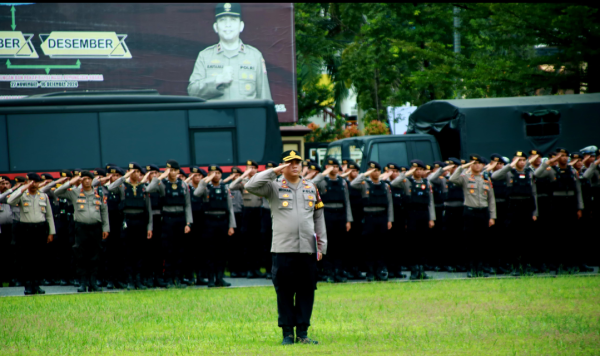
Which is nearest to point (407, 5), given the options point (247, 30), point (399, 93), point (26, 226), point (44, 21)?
point (399, 93)

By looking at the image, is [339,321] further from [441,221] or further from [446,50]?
[446,50]

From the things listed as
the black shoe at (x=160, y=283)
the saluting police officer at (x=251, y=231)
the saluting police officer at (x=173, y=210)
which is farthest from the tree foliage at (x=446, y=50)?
the black shoe at (x=160, y=283)

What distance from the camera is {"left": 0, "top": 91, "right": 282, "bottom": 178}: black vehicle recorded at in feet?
54.9

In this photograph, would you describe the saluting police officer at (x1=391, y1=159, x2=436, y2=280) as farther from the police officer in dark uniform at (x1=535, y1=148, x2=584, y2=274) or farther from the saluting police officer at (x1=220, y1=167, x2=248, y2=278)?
the saluting police officer at (x1=220, y1=167, x2=248, y2=278)

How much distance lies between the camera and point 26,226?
40.7ft

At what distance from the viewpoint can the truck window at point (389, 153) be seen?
1675 cm

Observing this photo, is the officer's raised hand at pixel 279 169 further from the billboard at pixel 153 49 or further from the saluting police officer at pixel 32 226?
the billboard at pixel 153 49

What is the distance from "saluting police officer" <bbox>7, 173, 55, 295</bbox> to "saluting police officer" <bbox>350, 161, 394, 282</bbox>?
214 inches

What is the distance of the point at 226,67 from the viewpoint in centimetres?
2186

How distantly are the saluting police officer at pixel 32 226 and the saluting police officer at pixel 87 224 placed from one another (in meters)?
0.37

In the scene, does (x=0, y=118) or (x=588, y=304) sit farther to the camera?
(x=0, y=118)

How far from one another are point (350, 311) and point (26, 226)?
5.97 meters

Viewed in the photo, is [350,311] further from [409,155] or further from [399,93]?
[399,93]

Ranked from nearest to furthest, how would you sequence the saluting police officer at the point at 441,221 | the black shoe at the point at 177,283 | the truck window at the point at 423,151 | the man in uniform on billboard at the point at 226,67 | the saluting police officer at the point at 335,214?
the black shoe at the point at 177,283, the saluting police officer at the point at 335,214, the saluting police officer at the point at 441,221, the truck window at the point at 423,151, the man in uniform on billboard at the point at 226,67
